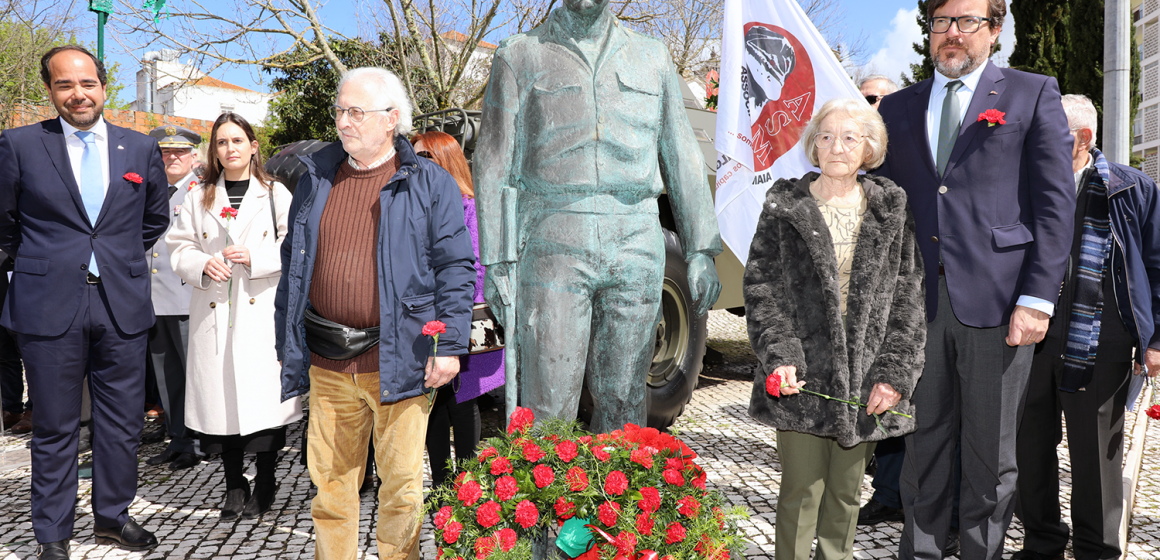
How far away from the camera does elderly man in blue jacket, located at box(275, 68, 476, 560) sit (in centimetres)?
251

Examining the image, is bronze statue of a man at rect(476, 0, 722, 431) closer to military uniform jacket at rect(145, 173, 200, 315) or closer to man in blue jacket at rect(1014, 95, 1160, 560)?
man in blue jacket at rect(1014, 95, 1160, 560)

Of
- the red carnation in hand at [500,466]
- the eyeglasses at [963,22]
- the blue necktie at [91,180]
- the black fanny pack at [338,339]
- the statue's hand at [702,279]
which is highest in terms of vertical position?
the eyeglasses at [963,22]

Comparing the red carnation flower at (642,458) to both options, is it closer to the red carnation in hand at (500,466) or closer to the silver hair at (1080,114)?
the red carnation in hand at (500,466)

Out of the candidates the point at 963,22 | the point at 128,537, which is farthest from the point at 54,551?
the point at 963,22

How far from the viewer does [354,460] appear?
267cm

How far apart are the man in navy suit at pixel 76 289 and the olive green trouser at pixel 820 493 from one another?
2.68 metres

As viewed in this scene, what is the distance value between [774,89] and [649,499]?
3.01 meters

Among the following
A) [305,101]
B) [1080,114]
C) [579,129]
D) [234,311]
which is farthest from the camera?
[305,101]

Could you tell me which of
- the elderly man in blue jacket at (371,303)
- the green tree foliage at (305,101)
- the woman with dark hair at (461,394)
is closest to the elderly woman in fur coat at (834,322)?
the elderly man in blue jacket at (371,303)

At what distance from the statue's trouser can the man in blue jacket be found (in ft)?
5.87

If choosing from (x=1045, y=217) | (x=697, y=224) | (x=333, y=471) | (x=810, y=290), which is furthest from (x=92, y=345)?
(x=1045, y=217)

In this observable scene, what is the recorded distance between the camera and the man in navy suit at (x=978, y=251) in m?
2.51

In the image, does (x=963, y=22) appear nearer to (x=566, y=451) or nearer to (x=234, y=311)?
(x=566, y=451)

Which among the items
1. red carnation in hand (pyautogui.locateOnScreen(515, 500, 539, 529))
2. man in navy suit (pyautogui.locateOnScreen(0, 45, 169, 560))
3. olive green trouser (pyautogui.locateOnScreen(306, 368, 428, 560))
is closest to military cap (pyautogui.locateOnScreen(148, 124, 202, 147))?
man in navy suit (pyautogui.locateOnScreen(0, 45, 169, 560))
